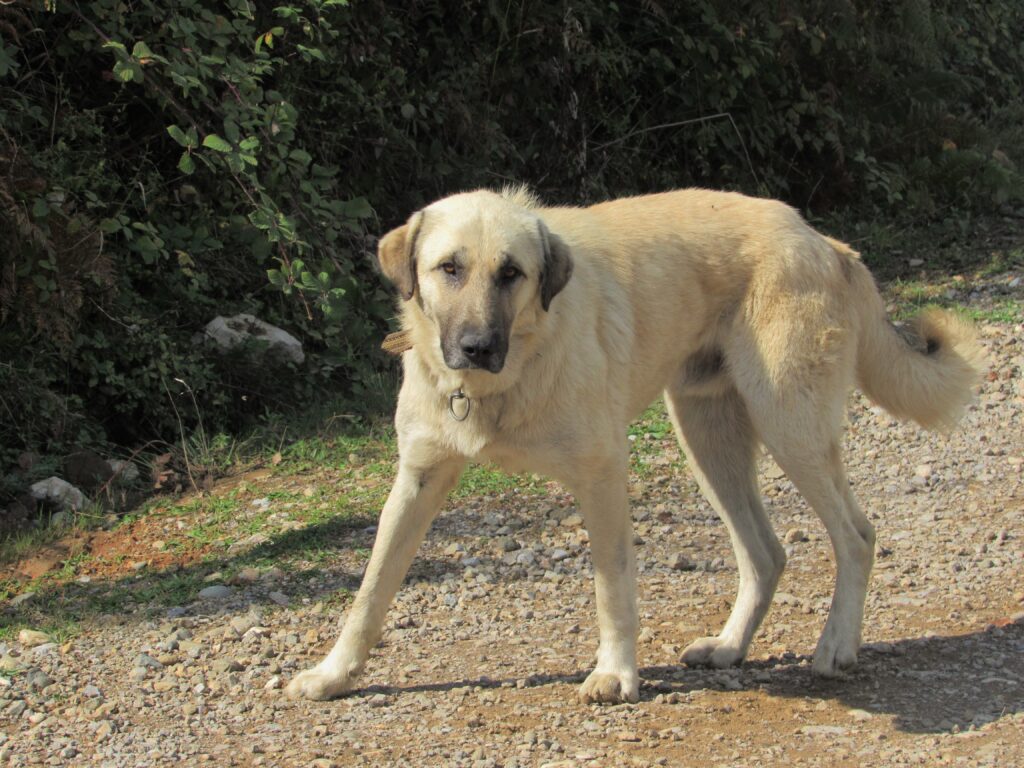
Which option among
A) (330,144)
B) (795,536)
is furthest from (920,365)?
(330,144)

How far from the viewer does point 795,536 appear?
18.9ft

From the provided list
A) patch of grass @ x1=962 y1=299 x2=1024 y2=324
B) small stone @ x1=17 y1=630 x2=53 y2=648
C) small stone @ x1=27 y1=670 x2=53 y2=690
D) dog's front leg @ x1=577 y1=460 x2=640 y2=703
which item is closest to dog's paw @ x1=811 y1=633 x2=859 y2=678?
dog's front leg @ x1=577 y1=460 x2=640 y2=703

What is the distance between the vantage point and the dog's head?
400 centimetres

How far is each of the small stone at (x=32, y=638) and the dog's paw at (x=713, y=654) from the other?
2.35m

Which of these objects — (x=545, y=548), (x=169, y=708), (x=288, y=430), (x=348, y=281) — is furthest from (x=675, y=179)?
(x=169, y=708)

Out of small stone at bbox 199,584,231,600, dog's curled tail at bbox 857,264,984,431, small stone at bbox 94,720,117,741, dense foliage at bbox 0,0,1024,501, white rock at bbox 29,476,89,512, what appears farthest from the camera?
dense foliage at bbox 0,0,1024,501

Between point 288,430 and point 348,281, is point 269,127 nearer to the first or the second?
point 348,281

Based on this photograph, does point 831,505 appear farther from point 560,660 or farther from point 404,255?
point 404,255

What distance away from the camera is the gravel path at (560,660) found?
3949mm

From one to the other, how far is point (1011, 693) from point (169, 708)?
2792 millimetres

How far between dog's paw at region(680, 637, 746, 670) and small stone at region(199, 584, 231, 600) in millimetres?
1844

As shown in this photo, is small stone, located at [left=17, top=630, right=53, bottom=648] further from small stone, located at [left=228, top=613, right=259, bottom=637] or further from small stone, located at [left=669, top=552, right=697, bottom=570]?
small stone, located at [left=669, top=552, right=697, bottom=570]

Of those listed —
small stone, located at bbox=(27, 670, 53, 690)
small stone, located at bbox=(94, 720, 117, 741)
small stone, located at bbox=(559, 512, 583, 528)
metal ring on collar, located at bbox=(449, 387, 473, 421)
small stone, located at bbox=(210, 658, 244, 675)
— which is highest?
metal ring on collar, located at bbox=(449, 387, 473, 421)

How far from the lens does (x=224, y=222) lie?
7250 mm
